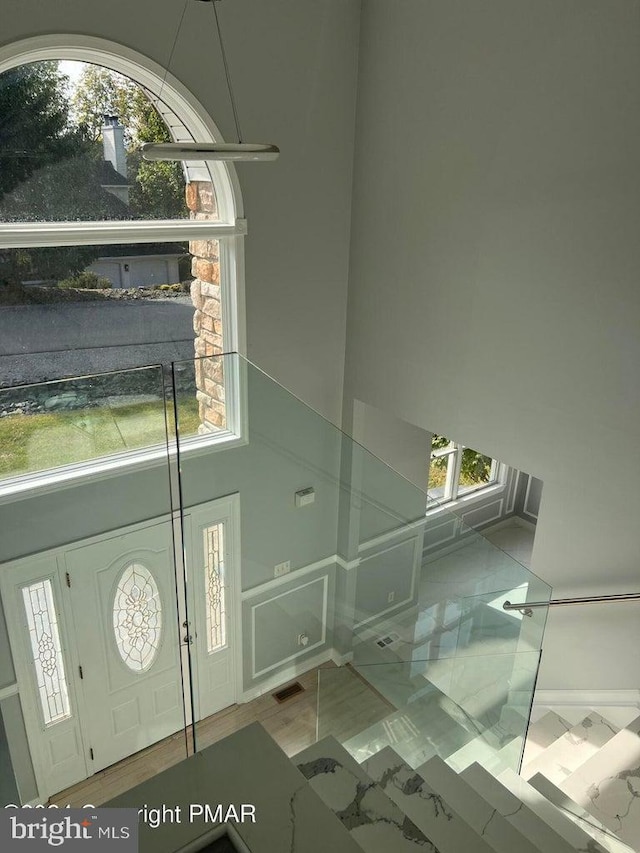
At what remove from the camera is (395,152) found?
180 inches

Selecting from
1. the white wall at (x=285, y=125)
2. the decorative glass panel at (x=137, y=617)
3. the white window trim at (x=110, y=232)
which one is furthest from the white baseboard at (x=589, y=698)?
the white window trim at (x=110, y=232)

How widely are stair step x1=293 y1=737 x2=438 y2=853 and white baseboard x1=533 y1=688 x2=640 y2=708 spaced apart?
222 cm

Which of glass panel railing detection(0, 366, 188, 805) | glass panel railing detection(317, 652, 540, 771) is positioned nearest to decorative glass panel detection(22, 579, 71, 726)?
glass panel railing detection(0, 366, 188, 805)

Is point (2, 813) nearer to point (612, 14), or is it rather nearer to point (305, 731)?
point (305, 731)

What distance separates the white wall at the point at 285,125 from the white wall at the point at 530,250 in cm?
25

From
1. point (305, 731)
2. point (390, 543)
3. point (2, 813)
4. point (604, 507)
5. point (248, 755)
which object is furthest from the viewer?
point (604, 507)

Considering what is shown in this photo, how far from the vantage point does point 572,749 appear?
4.02 meters

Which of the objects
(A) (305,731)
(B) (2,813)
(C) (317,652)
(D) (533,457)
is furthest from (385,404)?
(B) (2,813)

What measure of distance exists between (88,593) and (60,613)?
12 centimetres

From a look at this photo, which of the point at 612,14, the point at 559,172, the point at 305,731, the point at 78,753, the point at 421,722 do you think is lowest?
the point at 421,722

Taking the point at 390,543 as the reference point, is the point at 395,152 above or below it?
above

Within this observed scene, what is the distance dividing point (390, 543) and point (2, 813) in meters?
2.05

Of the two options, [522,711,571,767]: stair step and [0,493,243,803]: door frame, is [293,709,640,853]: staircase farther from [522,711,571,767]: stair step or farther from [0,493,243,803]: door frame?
[0,493,243,803]: door frame

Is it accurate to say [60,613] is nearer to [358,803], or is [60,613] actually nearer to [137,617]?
[137,617]
